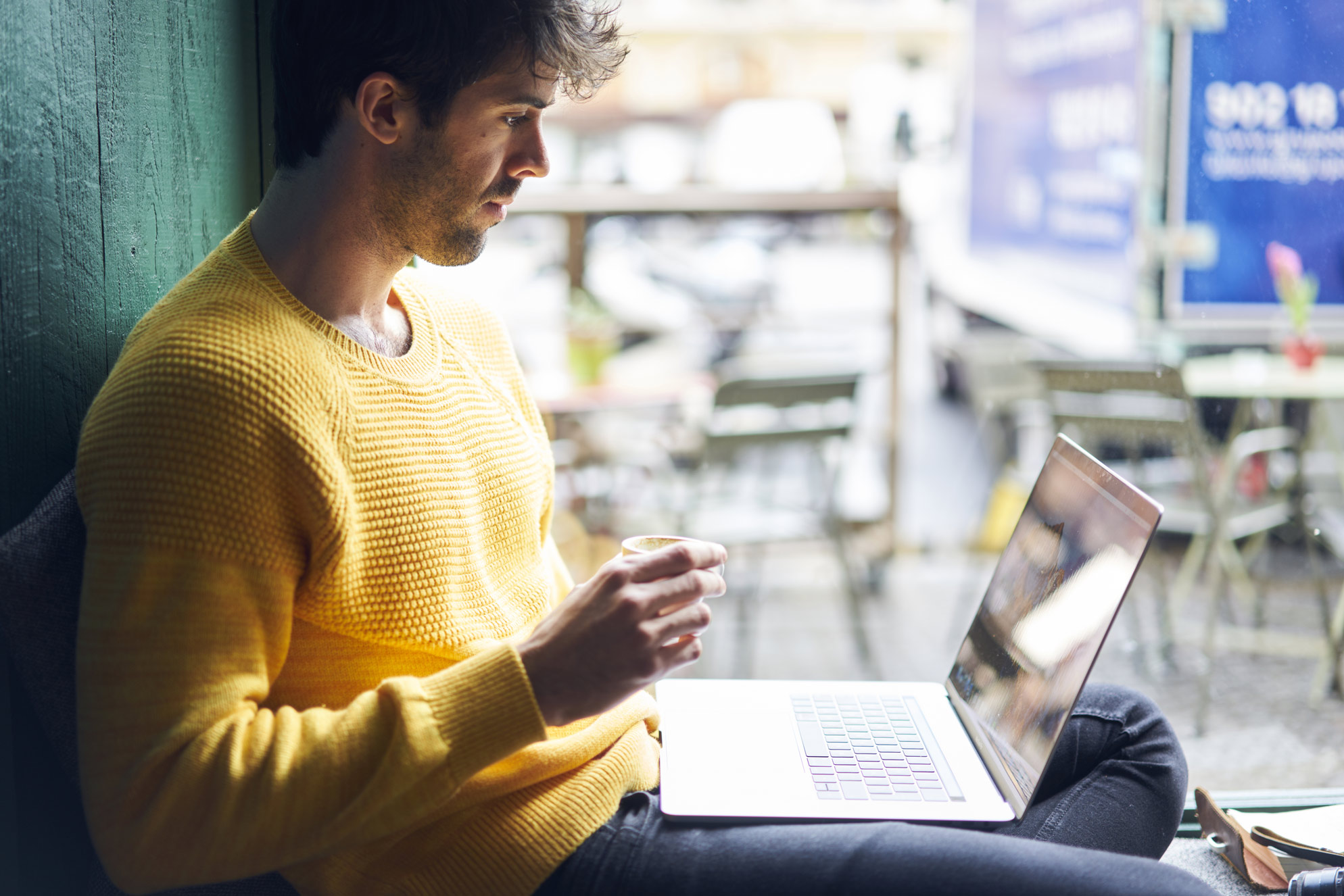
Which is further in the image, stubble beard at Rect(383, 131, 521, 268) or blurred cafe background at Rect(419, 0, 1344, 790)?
blurred cafe background at Rect(419, 0, 1344, 790)

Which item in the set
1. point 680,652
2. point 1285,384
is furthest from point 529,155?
point 1285,384

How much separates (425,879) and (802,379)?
235 cm

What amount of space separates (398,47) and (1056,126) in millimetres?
3438

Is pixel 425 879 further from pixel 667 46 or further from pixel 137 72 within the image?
pixel 667 46

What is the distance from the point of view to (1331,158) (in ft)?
8.83

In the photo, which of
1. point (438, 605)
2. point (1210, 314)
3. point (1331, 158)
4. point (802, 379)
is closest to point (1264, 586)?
point (1210, 314)

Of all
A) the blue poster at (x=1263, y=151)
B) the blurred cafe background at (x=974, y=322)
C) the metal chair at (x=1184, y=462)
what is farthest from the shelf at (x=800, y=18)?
the metal chair at (x=1184, y=462)

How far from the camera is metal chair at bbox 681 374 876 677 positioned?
10.3ft

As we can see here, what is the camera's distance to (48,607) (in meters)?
0.90

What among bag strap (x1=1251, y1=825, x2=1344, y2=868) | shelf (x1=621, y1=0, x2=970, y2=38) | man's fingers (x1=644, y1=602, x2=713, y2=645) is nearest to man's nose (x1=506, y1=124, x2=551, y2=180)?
man's fingers (x1=644, y1=602, x2=713, y2=645)

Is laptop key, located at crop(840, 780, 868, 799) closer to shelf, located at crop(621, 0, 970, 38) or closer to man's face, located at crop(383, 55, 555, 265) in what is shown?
man's face, located at crop(383, 55, 555, 265)

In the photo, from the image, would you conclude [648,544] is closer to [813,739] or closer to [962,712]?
[813,739]

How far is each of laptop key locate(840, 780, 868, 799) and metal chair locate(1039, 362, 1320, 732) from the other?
1.84 metres

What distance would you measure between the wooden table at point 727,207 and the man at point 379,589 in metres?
2.76
